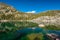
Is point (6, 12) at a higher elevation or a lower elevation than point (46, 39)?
higher

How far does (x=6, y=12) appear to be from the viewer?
14275 centimetres

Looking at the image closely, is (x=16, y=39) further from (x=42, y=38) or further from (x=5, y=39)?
(x=42, y=38)

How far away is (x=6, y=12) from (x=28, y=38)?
10685 centimetres

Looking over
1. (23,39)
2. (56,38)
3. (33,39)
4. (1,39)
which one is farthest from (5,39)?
(56,38)

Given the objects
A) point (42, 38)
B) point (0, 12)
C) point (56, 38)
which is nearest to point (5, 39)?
point (42, 38)

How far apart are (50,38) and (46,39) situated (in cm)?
103

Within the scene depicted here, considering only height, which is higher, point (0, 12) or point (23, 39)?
point (0, 12)

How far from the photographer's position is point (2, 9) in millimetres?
140625

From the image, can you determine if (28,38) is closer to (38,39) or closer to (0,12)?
(38,39)

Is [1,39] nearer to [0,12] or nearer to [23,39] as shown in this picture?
[23,39]

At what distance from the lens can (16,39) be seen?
123ft

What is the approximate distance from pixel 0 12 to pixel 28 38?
106m

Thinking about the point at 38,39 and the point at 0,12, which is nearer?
the point at 38,39

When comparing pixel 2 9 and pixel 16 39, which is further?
pixel 2 9
